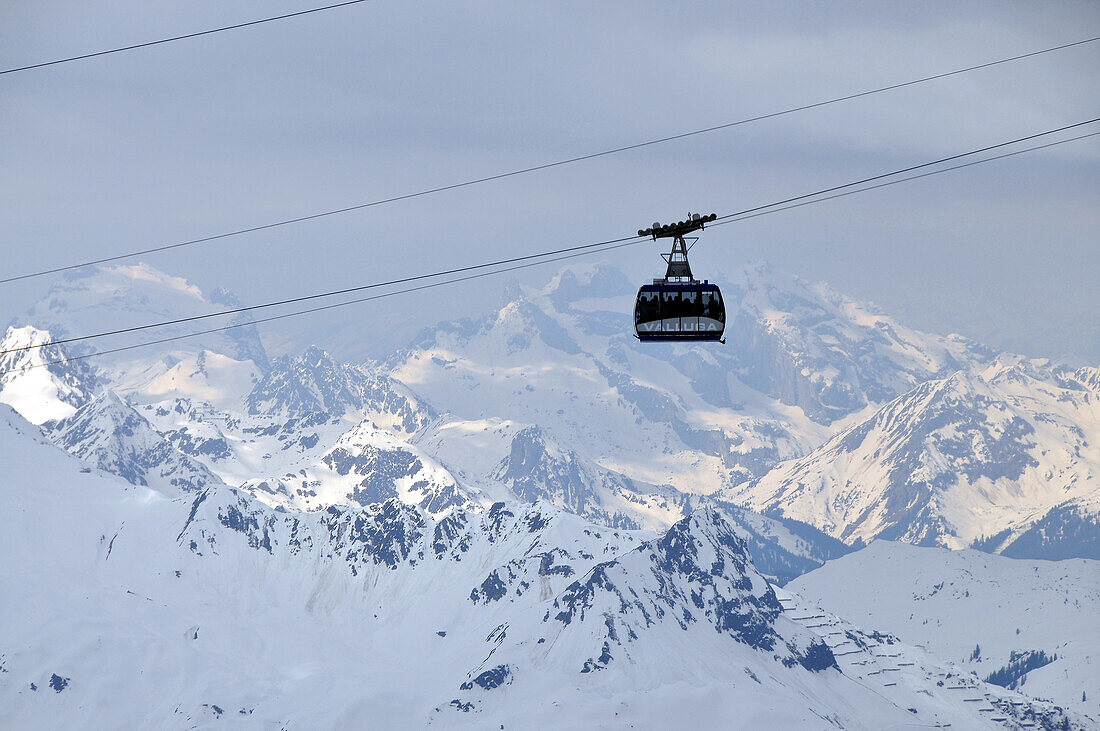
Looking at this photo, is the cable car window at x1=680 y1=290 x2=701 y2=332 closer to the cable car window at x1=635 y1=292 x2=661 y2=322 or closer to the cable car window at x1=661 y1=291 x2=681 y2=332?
the cable car window at x1=661 y1=291 x2=681 y2=332

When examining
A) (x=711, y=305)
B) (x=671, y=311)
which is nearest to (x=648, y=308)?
(x=671, y=311)

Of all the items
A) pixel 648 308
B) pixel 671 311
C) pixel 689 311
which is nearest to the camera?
pixel 689 311

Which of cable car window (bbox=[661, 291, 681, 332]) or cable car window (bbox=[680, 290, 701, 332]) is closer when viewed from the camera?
cable car window (bbox=[680, 290, 701, 332])

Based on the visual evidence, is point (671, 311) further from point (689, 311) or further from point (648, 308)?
point (648, 308)

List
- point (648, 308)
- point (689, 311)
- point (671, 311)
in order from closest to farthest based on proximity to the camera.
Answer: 1. point (689, 311)
2. point (671, 311)
3. point (648, 308)

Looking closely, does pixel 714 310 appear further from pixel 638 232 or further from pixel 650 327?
pixel 638 232

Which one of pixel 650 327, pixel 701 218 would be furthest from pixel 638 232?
pixel 650 327

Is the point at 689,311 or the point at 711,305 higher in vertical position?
the point at 711,305

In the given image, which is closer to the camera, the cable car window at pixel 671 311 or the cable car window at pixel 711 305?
the cable car window at pixel 711 305

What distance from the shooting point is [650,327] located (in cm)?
8669

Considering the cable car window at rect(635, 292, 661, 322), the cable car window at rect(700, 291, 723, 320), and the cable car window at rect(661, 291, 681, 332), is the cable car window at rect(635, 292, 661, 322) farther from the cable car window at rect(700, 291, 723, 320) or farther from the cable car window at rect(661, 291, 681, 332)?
the cable car window at rect(700, 291, 723, 320)

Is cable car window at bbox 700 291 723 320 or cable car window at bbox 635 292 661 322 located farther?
cable car window at bbox 635 292 661 322

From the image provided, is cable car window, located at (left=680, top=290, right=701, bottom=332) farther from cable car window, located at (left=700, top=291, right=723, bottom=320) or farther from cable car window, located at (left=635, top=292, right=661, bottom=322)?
cable car window, located at (left=635, top=292, right=661, bottom=322)

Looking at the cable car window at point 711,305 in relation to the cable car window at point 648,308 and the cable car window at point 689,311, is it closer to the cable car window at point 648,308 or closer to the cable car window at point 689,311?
the cable car window at point 689,311
